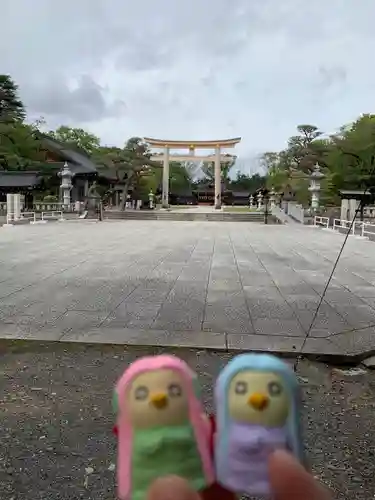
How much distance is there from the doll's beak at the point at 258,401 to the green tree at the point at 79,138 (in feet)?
173

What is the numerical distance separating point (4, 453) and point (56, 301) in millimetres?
3762

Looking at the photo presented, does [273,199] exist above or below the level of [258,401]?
above

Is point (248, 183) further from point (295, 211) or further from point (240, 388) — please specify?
point (240, 388)

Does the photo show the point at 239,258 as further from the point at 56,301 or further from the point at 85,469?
the point at 85,469

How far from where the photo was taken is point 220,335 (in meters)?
4.79

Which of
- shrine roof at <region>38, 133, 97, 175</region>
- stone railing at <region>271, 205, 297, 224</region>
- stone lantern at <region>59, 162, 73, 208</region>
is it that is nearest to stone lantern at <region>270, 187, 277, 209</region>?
stone railing at <region>271, 205, 297, 224</region>

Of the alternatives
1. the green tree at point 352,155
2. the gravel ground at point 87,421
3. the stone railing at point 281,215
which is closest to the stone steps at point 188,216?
the stone railing at point 281,215

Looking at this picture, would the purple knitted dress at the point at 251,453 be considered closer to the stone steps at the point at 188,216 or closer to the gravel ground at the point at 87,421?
the gravel ground at the point at 87,421

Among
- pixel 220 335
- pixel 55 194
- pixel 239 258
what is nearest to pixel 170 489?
pixel 220 335

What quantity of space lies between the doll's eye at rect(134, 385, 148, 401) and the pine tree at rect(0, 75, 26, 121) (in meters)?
32.5

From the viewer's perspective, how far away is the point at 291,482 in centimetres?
108

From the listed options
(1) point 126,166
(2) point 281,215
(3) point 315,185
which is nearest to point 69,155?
(1) point 126,166

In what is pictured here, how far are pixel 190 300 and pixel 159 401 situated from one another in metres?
5.23

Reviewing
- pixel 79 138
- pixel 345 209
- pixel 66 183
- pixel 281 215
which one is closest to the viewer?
pixel 345 209
